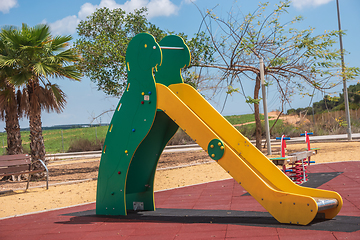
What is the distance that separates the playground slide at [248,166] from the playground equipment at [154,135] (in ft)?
0.04

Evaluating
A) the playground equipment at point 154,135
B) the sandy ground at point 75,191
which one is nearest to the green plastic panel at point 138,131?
the playground equipment at point 154,135

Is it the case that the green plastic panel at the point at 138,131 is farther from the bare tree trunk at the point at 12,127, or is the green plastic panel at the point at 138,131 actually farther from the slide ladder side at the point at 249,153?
the bare tree trunk at the point at 12,127

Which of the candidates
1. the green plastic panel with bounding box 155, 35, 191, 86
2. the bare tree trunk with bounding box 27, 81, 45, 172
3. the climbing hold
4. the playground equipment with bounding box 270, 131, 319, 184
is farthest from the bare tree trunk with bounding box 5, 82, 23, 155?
the climbing hold

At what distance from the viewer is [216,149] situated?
373 centimetres

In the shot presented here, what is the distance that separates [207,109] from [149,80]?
3.10 feet

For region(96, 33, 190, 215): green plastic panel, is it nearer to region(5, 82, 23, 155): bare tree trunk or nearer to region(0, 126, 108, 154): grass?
region(5, 82, 23, 155): bare tree trunk

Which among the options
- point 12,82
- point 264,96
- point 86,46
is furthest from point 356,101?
point 12,82

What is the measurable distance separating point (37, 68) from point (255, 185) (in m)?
8.24

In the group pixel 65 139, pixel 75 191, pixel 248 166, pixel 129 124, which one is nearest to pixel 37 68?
pixel 75 191

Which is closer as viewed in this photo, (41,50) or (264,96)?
(41,50)

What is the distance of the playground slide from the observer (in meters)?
3.39

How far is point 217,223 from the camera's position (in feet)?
12.6

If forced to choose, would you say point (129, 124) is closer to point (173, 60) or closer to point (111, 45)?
point (173, 60)

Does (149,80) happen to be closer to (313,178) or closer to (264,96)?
(313,178)
